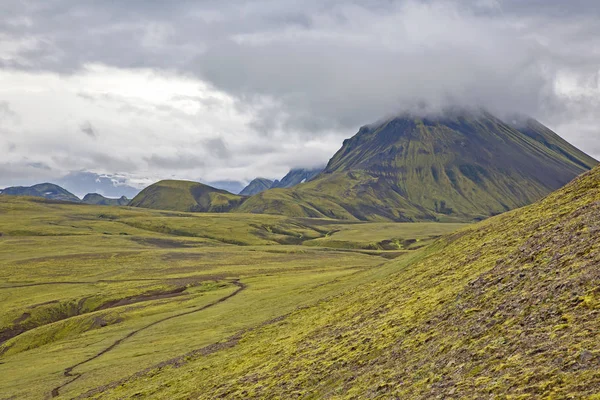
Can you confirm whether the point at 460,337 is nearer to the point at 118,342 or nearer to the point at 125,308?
the point at 118,342

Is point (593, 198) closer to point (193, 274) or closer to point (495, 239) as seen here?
point (495, 239)

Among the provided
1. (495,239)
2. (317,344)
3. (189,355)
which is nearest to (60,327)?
(189,355)

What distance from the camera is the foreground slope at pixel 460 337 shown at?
18.9 metres

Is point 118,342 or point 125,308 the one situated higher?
point 125,308

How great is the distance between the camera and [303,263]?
169m

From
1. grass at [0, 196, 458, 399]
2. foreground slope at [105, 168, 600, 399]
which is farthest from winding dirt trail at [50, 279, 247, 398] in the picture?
foreground slope at [105, 168, 600, 399]

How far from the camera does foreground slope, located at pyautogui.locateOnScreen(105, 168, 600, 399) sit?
18.9m

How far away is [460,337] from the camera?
984 inches

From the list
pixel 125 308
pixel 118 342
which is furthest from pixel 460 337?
pixel 125 308

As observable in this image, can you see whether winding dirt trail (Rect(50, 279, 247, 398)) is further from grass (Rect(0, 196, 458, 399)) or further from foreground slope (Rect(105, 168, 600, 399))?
foreground slope (Rect(105, 168, 600, 399))

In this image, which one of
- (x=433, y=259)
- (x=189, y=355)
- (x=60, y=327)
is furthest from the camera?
(x=60, y=327)

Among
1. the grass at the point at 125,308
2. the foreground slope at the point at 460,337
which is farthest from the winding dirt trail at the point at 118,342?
the foreground slope at the point at 460,337

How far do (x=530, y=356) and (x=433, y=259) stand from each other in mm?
39892

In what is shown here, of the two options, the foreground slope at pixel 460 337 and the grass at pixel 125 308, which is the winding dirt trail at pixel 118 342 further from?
the foreground slope at pixel 460 337
